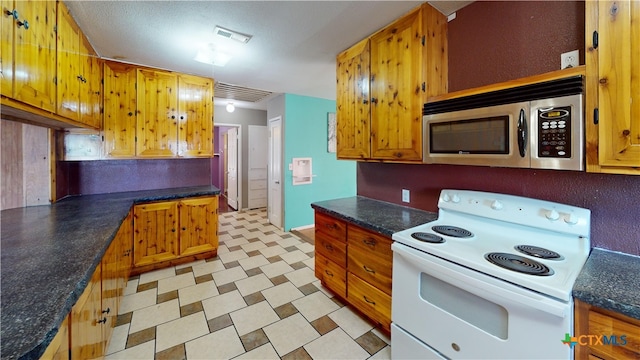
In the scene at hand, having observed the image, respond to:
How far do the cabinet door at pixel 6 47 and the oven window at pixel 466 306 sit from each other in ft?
7.33

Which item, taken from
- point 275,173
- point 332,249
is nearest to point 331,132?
point 275,173

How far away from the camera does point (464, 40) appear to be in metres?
1.96

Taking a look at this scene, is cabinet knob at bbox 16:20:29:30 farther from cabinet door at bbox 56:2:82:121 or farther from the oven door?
the oven door

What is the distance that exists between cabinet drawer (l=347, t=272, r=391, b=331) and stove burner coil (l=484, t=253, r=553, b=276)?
80cm

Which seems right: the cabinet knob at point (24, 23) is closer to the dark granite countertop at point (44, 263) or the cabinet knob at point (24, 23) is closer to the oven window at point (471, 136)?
the dark granite countertop at point (44, 263)

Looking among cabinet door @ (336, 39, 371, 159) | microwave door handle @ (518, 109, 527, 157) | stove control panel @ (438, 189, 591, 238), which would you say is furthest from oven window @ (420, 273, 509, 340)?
cabinet door @ (336, 39, 371, 159)

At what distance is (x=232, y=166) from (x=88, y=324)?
5457 millimetres

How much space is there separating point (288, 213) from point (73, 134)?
3.01 m

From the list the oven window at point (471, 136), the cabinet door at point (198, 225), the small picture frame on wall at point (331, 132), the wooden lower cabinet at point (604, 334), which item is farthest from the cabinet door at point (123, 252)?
the small picture frame on wall at point (331, 132)

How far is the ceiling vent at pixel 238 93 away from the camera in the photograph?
414 centimetres

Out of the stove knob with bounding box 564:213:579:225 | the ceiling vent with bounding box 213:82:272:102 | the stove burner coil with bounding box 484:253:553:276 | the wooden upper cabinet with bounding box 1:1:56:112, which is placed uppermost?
the ceiling vent with bounding box 213:82:272:102

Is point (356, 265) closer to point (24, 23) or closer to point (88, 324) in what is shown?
point (88, 324)

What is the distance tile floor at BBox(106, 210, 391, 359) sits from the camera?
180 centimetres

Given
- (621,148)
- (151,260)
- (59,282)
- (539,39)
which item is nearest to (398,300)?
(621,148)
